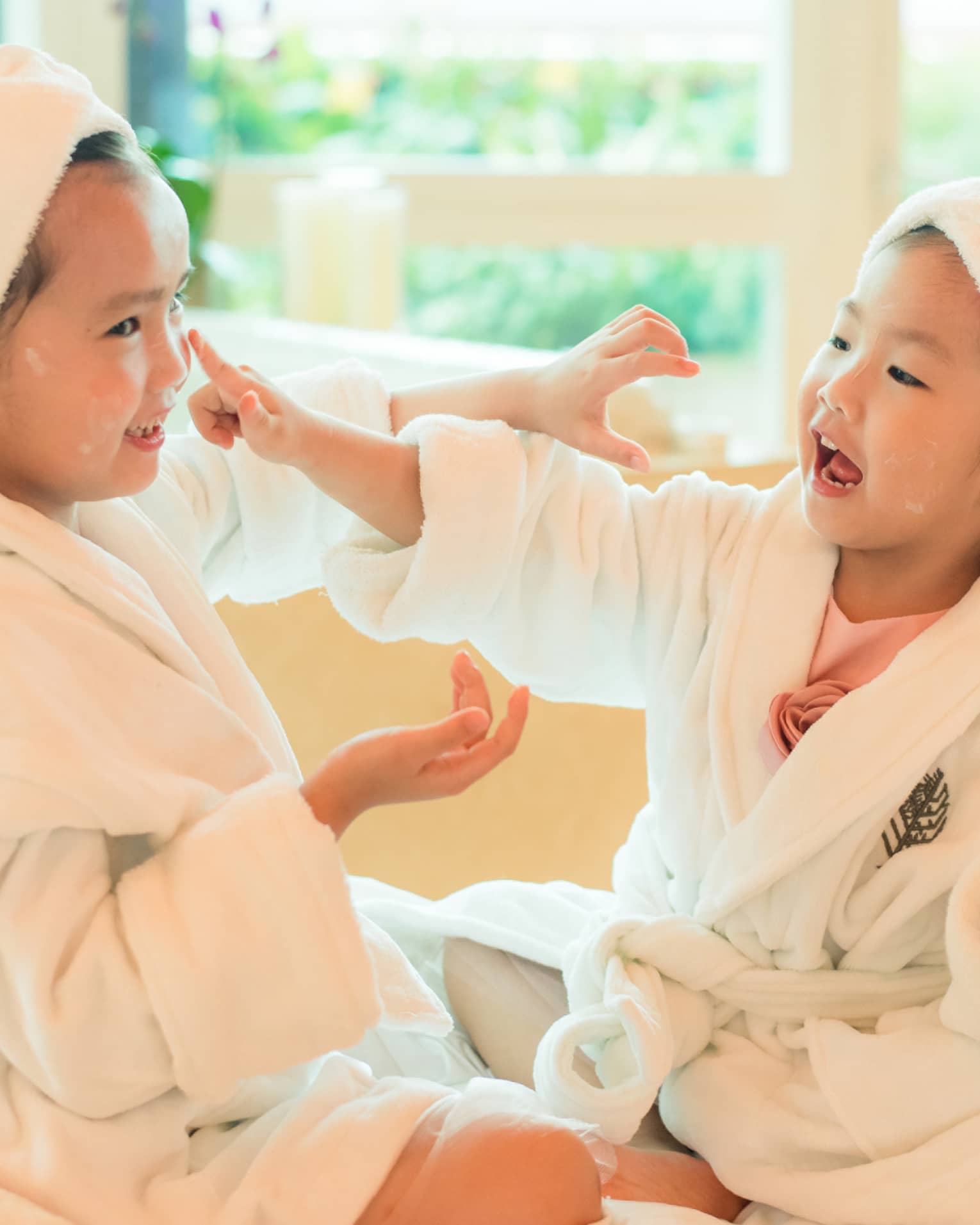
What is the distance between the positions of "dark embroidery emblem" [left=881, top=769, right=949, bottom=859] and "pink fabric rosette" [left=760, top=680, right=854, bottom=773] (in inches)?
3.3

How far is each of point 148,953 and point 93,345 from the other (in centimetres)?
35

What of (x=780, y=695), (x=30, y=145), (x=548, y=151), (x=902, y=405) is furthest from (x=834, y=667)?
(x=548, y=151)

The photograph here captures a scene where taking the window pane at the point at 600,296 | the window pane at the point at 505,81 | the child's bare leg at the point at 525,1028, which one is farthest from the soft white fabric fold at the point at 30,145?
the window pane at the point at 600,296

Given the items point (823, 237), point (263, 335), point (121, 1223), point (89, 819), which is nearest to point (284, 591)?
point (89, 819)

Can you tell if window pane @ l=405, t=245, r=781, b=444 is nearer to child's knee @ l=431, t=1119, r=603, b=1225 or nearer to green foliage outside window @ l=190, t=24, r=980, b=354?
green foliage outside window @ l=190, t=24, r=980, b=354

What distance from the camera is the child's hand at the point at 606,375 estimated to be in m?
1.02

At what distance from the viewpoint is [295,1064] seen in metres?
0.88

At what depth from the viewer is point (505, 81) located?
3143 millimetres

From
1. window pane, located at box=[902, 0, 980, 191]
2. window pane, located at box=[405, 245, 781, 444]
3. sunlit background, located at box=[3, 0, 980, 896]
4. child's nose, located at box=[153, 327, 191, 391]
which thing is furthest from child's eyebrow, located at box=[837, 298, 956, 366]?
window pane, located at box=[902, 0, 980, 191]

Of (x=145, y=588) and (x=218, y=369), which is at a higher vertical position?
(x=218, y=369)

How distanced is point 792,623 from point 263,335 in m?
1.10

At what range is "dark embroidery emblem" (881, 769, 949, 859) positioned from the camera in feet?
3.30

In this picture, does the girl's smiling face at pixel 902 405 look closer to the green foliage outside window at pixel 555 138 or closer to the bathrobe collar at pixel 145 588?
the bathrobe collar at pixel 145 588

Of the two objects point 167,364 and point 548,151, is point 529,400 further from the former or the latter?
point 548,151
